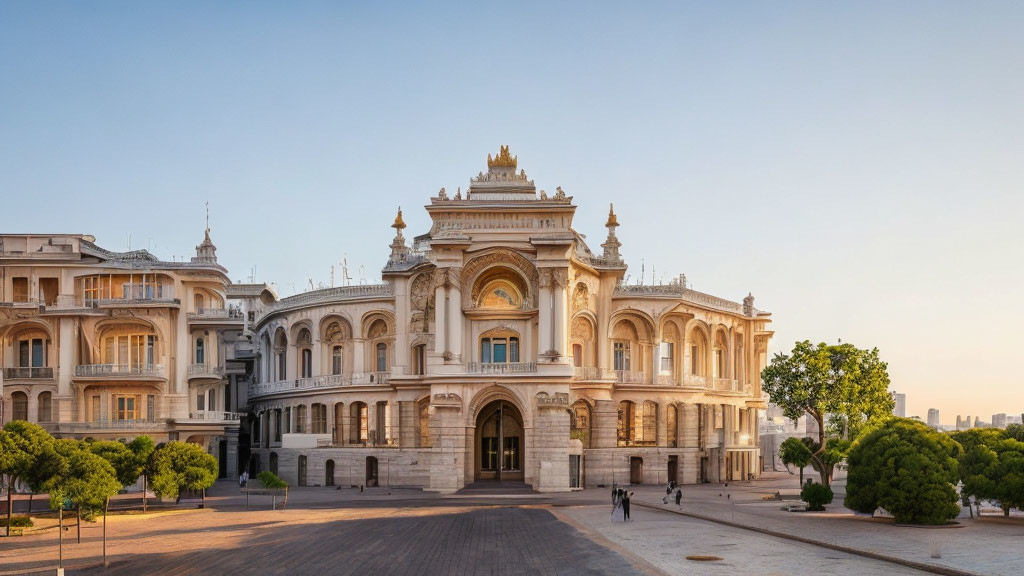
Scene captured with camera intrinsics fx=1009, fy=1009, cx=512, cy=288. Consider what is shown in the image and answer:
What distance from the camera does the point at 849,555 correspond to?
37250 mm

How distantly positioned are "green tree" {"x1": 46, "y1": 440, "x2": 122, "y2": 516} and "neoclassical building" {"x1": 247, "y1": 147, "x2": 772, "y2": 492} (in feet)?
90.1

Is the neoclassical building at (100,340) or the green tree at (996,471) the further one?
the neoclassical building at (100,340)

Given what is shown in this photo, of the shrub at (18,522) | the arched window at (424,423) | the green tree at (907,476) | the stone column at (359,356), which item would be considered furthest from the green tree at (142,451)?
the green tree at (907,476)

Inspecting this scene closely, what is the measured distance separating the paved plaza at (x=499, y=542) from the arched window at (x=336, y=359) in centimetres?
2449

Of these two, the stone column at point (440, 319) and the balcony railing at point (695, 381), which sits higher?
the stone column at point (440, 319)

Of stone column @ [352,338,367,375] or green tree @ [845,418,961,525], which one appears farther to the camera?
stone column @ [352,338,367,375]

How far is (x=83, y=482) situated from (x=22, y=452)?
573cm

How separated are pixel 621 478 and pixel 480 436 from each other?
11.5 meters

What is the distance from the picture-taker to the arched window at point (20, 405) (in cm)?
7288

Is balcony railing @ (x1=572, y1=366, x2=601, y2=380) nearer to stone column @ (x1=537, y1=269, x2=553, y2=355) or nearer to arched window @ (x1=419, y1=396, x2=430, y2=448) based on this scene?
stone column @ (x1=537, y1=269, x2=553, y2=355)

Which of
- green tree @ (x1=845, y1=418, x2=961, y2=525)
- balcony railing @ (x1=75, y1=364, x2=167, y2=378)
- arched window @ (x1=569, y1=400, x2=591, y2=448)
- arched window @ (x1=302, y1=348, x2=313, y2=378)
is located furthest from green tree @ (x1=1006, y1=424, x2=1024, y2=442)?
balcony railing @ (x1=75, y1=364, x2=167, y2=378)

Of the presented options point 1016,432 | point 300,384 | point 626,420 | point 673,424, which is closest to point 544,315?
point 626,420

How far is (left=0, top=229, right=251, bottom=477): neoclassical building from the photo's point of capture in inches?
2840

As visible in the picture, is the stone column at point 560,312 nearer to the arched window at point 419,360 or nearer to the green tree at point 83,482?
the arched window at point 419,360
